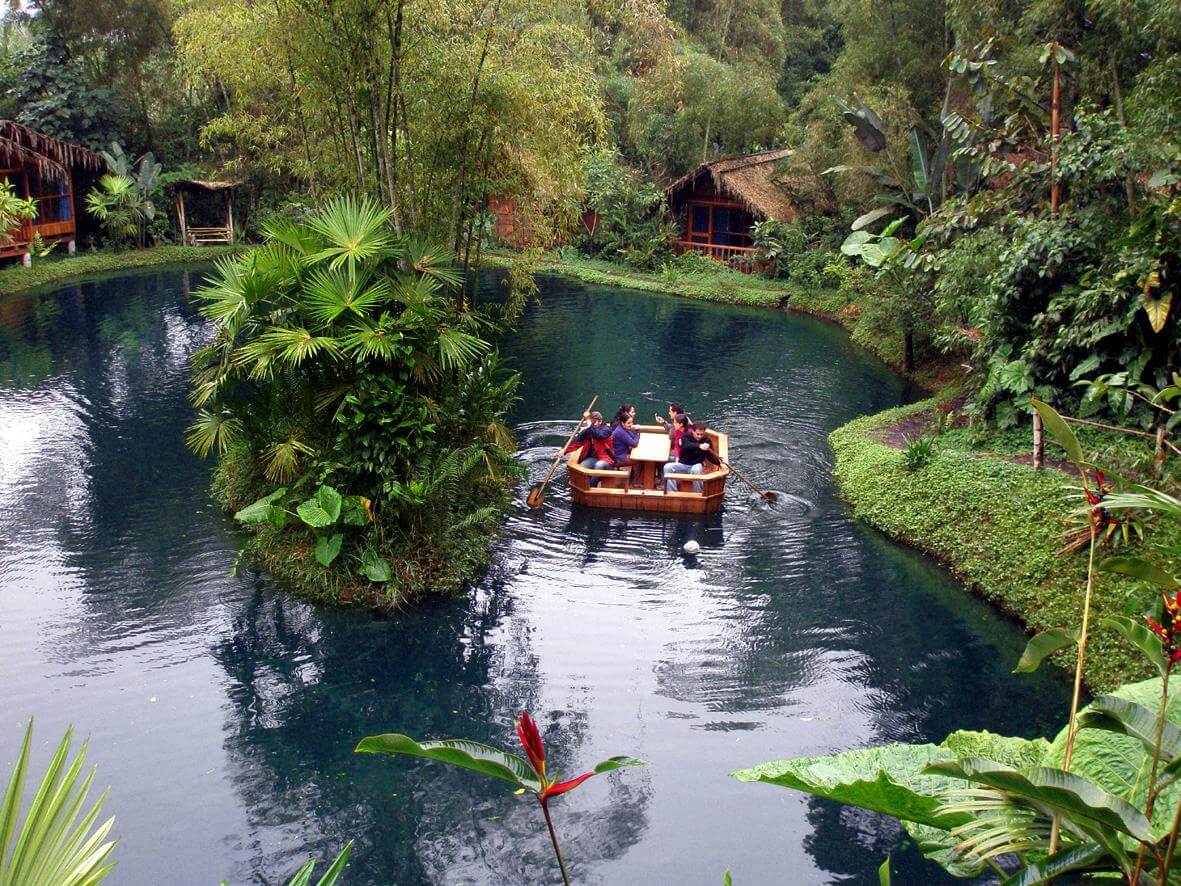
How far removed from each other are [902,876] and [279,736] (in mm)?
4532

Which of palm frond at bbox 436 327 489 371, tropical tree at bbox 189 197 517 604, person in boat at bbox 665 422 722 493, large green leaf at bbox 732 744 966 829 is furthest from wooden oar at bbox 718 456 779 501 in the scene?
large green leaf at bbox 732 744 966 829

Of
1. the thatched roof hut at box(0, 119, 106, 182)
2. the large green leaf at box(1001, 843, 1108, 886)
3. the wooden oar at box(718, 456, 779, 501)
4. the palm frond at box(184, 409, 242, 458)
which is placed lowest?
the wooden oar at box(718, 456, 779, 501)

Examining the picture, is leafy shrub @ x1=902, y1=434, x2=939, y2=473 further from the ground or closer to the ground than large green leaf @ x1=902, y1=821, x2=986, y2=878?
closer to the ground

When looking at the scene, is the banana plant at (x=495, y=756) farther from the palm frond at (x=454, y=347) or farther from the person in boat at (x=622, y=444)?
the person in boat at (x=622, y=444)

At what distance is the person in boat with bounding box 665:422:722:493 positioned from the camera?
37.0 ft

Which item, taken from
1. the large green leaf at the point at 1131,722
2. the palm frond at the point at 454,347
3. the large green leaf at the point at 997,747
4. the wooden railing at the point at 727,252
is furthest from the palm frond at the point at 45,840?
the wooden railing at the point at 727,252

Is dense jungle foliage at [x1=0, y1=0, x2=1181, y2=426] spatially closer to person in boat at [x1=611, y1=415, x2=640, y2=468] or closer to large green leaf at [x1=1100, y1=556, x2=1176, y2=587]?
person in boat at [x1=611, y1=415, x2=640, y2=468]

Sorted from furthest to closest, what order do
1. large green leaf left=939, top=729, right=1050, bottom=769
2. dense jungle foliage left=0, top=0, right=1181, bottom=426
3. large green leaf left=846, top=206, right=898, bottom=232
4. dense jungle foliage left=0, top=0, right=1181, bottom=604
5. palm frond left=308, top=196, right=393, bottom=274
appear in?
1. large green leaf left=846, top=206, right=898, bottom=232
2. dense jungle foliage left=0, top=0, right=1181, bottom=426
3. dense jungle foliage left=0, top=0, right=1181, bottom=604
4. palm frond left=308, top=196, right=393, bottom=274
5. large green leaf left=939, top=729, right=1050, bottom=769

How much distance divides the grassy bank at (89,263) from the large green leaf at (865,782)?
25178 mm

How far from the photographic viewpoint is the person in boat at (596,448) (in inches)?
448

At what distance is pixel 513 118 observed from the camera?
36.0 feet

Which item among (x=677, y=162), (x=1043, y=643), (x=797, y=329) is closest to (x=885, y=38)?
(x=797, y=329)

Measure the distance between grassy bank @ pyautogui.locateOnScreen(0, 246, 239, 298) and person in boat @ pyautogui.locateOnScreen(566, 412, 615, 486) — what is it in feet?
60.6

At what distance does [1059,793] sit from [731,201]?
87.6 feet
